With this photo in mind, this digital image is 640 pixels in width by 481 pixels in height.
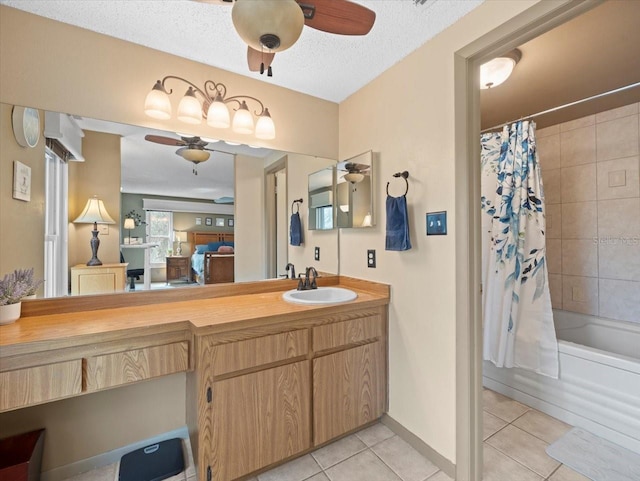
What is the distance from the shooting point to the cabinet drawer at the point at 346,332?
1.63m

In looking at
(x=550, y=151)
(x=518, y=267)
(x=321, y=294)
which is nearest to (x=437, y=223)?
(x=321, y=294)

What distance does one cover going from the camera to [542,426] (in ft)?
6.11

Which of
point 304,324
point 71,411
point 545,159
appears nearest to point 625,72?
point 545,159

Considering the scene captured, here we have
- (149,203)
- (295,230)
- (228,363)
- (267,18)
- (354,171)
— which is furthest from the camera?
(295,230)

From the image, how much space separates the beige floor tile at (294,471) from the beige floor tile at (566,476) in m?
1.21

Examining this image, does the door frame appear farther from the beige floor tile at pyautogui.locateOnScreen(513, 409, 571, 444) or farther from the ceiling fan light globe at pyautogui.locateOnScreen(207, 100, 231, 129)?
the ceiling fan light globe at pyautogui.locateOnScreen(207, 100, 231, 129)

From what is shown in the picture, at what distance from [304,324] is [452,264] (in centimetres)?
86

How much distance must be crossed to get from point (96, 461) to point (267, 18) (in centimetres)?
223

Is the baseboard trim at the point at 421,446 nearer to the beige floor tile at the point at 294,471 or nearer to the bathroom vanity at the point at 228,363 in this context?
the bathroom vanity at the point at 228,363

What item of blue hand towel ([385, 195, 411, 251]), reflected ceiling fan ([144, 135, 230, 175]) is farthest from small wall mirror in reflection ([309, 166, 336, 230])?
reflected ceiling fan ([144, 135, 230, 175])

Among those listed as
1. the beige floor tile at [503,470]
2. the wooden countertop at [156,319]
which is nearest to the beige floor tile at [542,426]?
the beige floor tile at [503,470]

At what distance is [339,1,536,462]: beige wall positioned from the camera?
1521 millimetres

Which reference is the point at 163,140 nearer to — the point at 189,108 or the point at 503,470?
the point at 189,108

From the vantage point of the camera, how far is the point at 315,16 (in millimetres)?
1064
